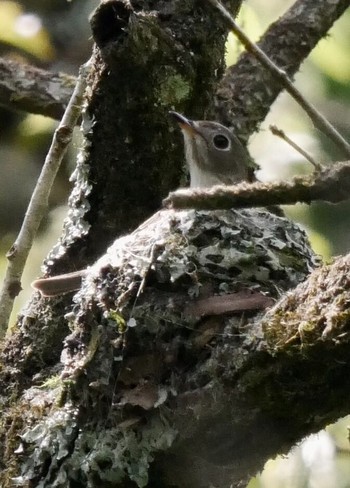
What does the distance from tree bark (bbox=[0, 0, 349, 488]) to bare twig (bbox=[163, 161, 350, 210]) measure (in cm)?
69

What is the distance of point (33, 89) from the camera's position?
18.9 feet

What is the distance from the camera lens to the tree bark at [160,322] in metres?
3.12

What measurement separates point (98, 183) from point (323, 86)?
2333 millimetres

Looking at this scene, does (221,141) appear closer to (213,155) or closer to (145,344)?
(213,155)

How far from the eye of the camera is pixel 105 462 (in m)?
3.59

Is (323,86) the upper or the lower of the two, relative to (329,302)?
lower

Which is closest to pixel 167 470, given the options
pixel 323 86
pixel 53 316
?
pixel 53 316

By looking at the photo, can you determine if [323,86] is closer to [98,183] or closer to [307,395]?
[98,183]

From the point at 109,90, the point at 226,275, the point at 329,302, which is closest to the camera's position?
the point at 329,302

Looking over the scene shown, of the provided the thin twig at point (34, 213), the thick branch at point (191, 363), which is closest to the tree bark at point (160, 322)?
the thick branch at point (191, 363)

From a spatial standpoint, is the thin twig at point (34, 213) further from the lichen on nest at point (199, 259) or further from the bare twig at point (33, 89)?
the bare twig at point (33, 89)

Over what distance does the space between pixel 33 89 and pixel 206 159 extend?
1091 mm

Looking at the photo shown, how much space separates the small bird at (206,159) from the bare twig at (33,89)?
90 centimetres

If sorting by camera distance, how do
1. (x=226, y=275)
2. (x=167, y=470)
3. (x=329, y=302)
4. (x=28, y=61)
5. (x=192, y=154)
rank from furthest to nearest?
(x=28, y=61)
(x=192, y=154)
(x=226, y=275)
(x=167, y=470)
(x=329, y=302)
